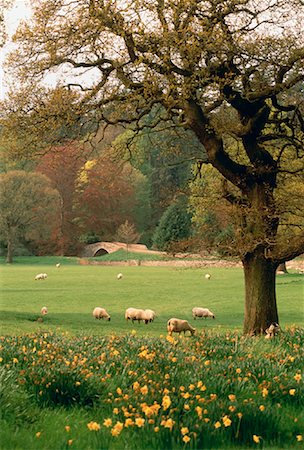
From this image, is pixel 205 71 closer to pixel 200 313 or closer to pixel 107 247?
pixel 200 313

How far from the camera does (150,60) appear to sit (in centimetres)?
1411

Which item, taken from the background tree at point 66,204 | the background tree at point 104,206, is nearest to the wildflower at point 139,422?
the background tree at point 104,206

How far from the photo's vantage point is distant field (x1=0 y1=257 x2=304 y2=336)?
22.7m

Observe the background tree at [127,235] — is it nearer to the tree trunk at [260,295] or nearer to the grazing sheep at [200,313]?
the grazing sheep at [200,313]

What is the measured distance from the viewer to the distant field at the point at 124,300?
74.5 feet

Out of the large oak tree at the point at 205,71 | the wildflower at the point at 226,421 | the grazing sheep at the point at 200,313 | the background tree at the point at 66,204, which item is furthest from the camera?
the background tree at the point at 66,204

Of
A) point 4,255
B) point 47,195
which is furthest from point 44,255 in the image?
point 47,195

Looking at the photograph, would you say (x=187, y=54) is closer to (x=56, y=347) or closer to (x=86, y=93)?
(x=86, y=93)

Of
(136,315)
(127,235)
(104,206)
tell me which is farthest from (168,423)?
(104,206)

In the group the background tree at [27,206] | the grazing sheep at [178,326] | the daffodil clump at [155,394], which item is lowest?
the grazing sheep at [178,326]

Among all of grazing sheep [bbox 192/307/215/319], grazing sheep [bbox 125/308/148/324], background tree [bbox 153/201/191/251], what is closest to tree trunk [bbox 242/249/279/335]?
grazing sheep [bbox 125/308/148/324]

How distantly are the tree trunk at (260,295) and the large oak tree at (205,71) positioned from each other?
23 millimetres

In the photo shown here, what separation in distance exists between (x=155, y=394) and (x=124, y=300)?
86.0ft

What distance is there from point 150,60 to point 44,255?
66.1 m
